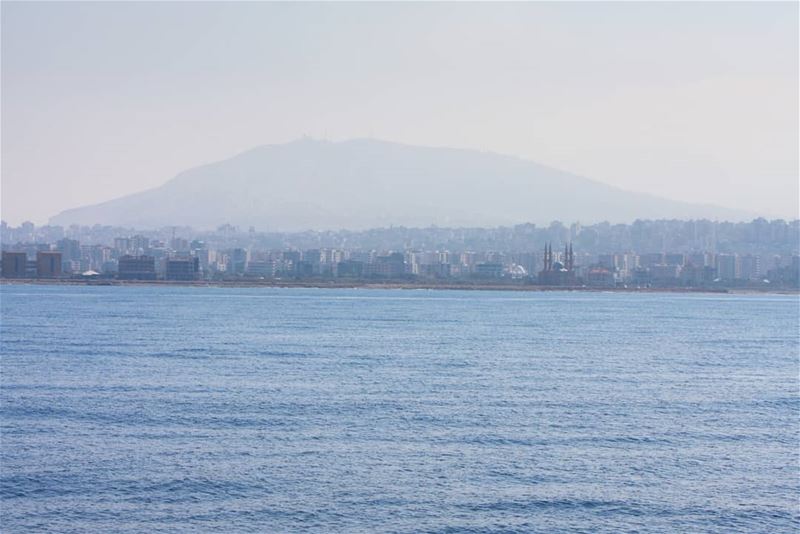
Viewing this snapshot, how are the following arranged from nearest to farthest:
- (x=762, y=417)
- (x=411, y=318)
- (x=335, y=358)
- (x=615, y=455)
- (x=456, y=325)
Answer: (x=615, y=455) < (x=762, y=417) < (x=335, y=358) < (x=456, y=325) < (x=411, y=318)

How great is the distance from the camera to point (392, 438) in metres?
27.1

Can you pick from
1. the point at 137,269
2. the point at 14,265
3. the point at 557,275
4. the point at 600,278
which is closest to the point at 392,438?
the point at 557,275

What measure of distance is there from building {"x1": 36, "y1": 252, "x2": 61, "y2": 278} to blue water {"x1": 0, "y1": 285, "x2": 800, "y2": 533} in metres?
125

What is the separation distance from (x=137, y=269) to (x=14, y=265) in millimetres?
18409

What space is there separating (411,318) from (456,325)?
7.85 metres

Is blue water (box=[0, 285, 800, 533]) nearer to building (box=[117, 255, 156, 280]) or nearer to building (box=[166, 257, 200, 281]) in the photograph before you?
building (box=[117, 255, 156, 280])

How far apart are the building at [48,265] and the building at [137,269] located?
955cm

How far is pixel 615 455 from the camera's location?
25.8 meters

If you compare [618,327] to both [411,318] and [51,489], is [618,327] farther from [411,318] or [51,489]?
[51,489]

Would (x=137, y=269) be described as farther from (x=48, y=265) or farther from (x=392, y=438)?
(x=392, y=438)

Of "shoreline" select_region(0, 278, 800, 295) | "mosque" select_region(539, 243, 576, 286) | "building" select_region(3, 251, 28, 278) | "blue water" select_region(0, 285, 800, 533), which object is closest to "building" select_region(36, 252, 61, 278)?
"building" select_region(3, 251, 28, 278)

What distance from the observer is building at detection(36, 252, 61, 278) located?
17319 cm

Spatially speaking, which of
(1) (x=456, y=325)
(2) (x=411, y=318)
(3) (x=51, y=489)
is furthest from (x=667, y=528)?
(2) (x=411, y=318)

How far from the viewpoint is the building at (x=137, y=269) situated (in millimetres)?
176000
